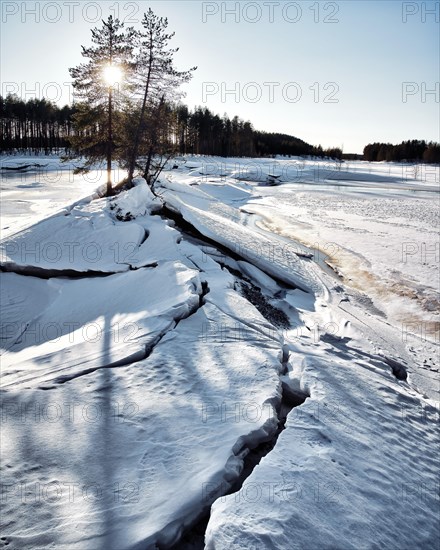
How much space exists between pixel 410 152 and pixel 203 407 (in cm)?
9197

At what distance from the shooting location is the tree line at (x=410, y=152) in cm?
7362

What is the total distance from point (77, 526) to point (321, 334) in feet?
14.8

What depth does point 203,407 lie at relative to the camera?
131 inches

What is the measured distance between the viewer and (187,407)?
130 inches

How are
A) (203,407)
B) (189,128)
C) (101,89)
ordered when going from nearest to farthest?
(203,407) → (101,89) → (189,128)

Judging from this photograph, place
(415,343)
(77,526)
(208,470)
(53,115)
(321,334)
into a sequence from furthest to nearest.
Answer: (53,115) < (415,343) < (321,334) < (208,470) < (77,526)

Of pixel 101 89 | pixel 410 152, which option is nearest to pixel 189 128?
pixel 101 89

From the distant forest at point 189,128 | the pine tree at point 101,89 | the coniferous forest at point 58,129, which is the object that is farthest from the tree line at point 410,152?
the pine tree at point 101,89

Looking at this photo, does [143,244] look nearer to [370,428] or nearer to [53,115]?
[370,428]

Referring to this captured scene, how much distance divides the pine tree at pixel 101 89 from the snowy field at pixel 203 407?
29.0 ft

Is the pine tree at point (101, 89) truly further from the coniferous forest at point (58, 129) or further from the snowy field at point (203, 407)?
the coniferous forest at point (58, 129)

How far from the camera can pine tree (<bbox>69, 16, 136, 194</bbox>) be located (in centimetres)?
1489

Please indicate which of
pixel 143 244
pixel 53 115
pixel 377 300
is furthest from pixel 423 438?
pixel 53 115

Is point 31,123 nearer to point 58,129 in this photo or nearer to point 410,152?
point 58,129
